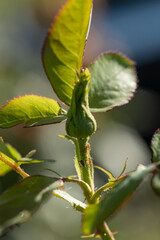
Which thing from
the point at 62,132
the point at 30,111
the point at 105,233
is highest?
the point at 30,111

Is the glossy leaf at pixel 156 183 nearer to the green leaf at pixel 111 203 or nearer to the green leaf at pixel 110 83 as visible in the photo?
the green leaf at pixel 111 203

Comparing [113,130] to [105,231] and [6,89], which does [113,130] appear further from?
[105,231]

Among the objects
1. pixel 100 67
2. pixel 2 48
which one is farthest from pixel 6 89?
pixel 100 67

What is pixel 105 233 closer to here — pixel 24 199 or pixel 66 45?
pixel 24 199

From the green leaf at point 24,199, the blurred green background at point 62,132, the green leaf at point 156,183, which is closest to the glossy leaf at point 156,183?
the green leaf at point 156,183

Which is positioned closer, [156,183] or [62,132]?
[156,183]

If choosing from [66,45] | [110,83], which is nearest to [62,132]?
[110,83]
